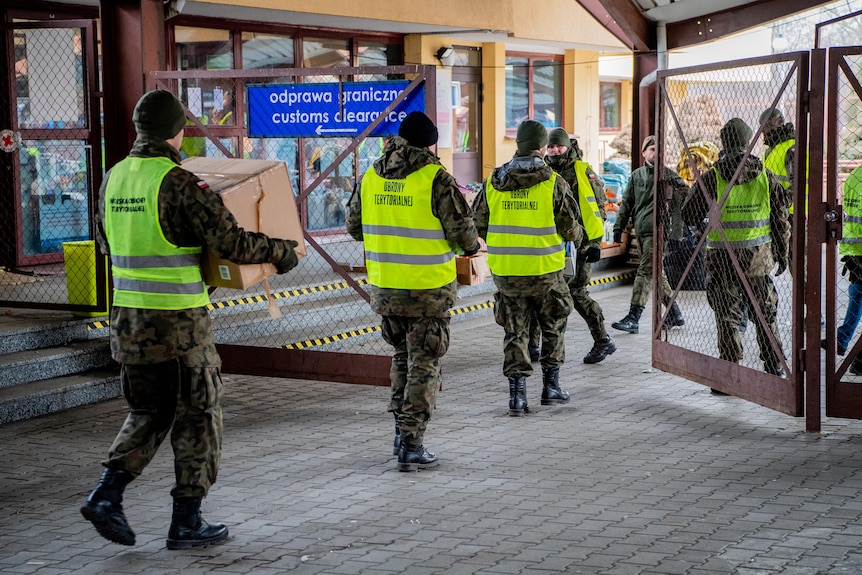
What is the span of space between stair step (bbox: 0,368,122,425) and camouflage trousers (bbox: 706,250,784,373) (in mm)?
4666

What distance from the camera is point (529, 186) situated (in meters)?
8.12

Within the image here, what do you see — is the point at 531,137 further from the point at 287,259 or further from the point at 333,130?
the point at 287,259

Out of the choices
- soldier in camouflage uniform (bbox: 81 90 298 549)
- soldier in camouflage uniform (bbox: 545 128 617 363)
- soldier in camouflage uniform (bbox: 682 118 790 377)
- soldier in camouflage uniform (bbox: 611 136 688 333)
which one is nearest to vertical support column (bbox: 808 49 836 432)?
soldier in camouflage uniform (bbox: 682 118 790 377)

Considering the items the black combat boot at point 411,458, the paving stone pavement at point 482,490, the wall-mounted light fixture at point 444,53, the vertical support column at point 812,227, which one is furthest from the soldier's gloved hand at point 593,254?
the wall-mounted light fixture at point 444,53

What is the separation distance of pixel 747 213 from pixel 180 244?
15.1ft

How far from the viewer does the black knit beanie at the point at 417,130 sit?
22.6 feet

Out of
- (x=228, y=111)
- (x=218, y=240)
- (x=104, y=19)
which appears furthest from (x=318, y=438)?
(x=228, y=111)

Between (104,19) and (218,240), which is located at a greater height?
(104,19)

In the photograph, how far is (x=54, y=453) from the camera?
753cm

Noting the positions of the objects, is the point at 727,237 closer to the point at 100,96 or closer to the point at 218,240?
the point at 218,240

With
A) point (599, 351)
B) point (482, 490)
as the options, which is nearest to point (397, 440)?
point (482, 490)

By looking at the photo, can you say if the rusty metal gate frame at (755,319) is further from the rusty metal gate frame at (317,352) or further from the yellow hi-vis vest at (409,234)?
the yellow hi-vis vest at (409,234)

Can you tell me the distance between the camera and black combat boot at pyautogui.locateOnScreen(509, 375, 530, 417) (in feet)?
27.6

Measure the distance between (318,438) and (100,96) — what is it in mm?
3828
